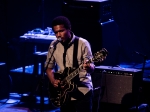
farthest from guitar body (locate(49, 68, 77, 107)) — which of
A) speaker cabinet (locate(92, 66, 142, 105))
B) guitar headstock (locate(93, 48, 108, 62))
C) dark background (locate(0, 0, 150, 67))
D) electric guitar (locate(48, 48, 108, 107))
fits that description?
dark background (locate(0, 0, 150, 67))

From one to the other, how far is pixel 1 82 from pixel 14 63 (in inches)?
41.3

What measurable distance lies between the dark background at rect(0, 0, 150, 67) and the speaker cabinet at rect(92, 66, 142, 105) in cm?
210

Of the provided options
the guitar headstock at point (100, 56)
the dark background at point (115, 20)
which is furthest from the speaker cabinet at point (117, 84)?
the dark background at point (115, 20)

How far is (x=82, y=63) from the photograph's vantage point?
5797 mm

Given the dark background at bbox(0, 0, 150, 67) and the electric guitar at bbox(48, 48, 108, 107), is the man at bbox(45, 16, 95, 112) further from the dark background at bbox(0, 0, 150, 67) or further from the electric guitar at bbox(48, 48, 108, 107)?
the dark background at bbox(0, 0, 150, 67)

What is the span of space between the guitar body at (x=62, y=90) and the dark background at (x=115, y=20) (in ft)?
11.8

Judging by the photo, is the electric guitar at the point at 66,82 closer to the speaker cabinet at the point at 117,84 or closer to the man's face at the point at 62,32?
the man's face at the point at 62,32

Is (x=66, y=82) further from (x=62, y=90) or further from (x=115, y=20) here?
(x=115, y=20)

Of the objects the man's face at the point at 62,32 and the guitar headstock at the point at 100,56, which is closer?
the guitar headstock at the point at 100,56

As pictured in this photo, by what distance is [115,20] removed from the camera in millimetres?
9859

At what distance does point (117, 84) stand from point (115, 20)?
9.85 feet

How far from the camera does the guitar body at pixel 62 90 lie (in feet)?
19.0

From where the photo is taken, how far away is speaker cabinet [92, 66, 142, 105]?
7.05m

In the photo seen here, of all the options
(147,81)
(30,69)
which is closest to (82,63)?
(147,81)
